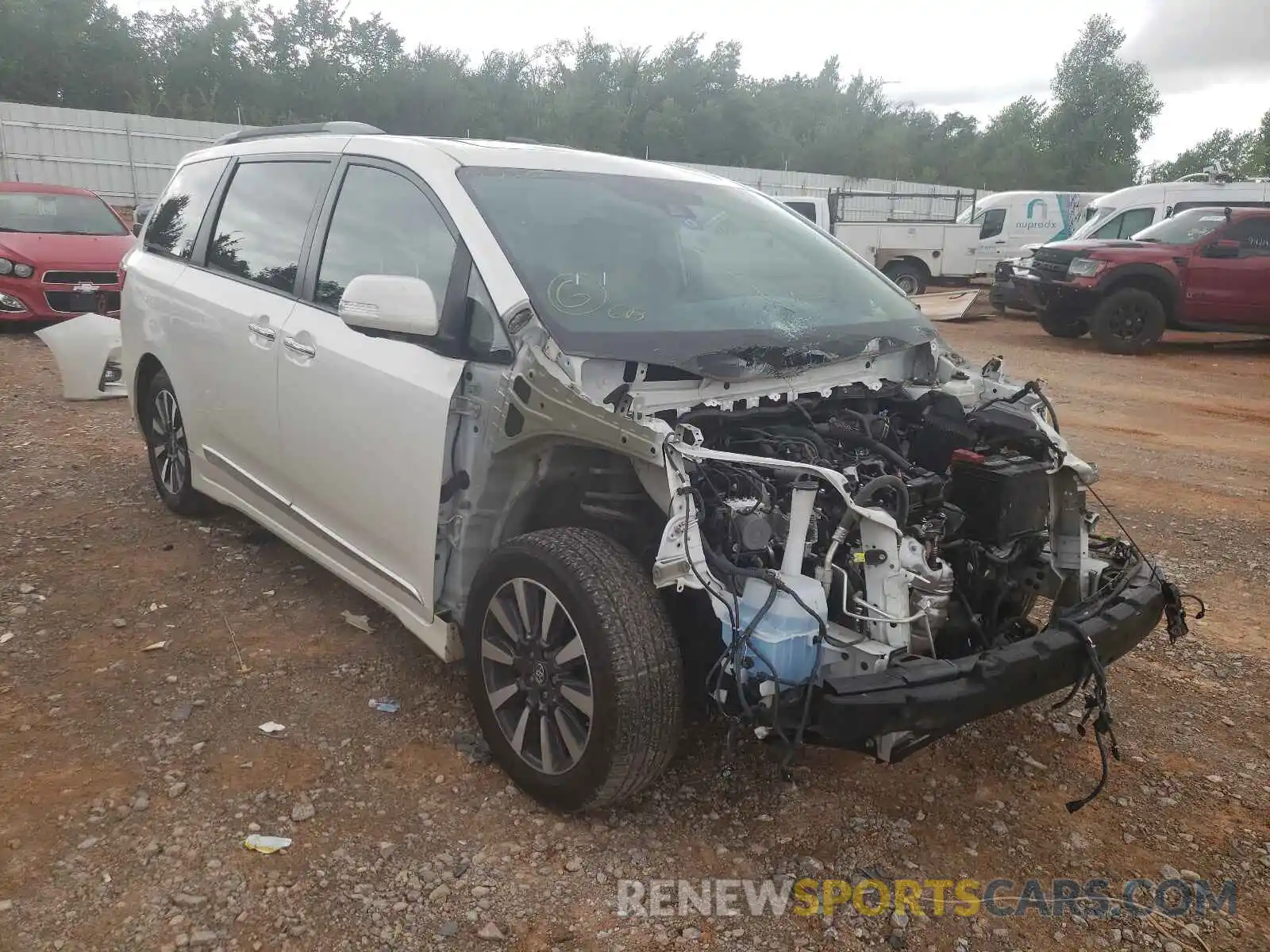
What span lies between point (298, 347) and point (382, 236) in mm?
499

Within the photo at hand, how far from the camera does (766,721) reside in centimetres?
228

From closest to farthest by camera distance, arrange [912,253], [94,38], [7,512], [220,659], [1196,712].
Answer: [1196,712]
[220,659]
[7,512]
[912,253]
[94,38]

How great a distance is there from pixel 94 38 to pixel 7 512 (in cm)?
3135

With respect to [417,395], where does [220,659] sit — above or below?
below

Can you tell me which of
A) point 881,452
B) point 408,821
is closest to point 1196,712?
point 881,452

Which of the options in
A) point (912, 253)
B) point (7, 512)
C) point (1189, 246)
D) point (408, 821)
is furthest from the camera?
point (912, 253)

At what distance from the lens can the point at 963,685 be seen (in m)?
2.30

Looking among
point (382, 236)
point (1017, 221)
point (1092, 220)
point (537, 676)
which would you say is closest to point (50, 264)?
point (382, 236)

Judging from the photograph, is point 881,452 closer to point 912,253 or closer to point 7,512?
point 7,512

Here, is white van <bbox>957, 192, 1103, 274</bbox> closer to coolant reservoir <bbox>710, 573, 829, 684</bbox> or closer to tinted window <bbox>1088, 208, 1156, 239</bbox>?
tinted window <bbox>1088, 208, 1156, 239</bbox>

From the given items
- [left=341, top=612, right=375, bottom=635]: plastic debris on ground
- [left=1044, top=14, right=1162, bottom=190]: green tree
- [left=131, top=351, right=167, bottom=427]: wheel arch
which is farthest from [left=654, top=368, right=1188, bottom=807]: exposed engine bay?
[left=1044, top=14, right=1162, bottom=190]: green tree

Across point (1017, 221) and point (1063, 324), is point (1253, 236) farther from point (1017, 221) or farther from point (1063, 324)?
point (1017, 221)

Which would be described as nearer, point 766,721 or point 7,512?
point 766,721

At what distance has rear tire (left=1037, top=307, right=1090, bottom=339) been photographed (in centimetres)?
1234
